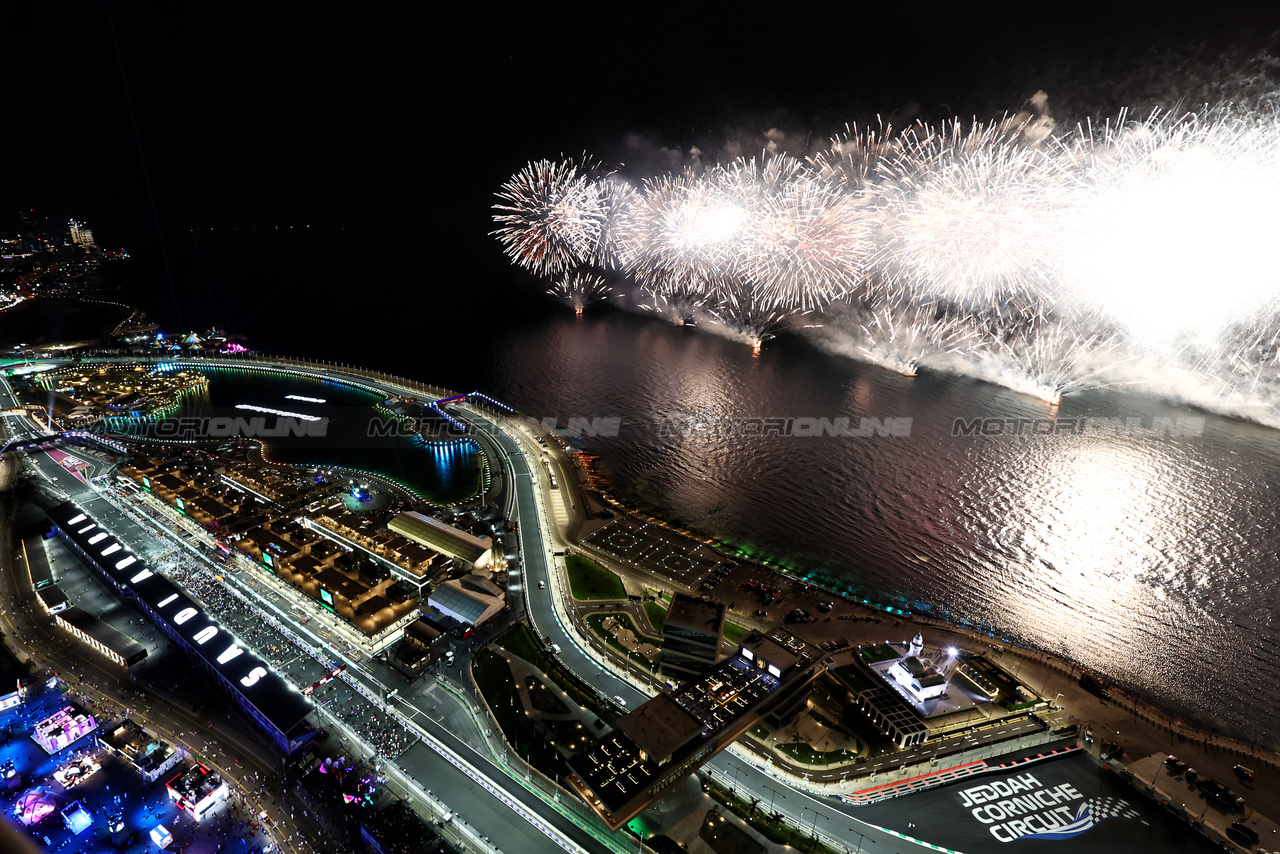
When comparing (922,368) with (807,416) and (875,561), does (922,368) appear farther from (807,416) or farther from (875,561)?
(875,561)

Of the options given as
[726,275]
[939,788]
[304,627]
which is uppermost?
[726,275]

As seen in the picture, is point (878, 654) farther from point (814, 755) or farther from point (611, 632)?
point (611, 632)

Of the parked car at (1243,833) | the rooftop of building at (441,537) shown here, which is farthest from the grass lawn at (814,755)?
the rooftop of building at (441,537)

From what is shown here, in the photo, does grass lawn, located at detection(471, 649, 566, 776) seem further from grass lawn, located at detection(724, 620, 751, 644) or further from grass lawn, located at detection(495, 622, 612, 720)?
grass lawn, located at detection(724, 620, 751, 644)

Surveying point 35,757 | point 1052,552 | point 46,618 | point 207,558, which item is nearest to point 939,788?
point 1052,552

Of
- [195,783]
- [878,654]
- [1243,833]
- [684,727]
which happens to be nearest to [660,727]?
[684,727]
